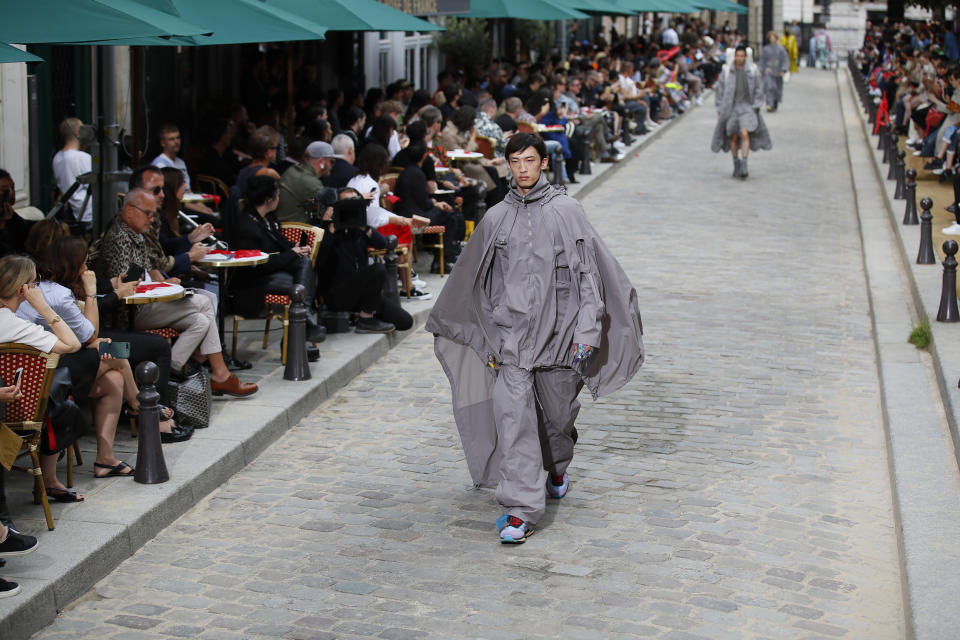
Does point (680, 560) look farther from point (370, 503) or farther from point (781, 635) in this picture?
point (370, 503)

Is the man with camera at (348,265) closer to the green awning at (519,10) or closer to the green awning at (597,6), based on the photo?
the green awning at (519,10)

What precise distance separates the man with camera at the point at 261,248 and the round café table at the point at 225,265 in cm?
11

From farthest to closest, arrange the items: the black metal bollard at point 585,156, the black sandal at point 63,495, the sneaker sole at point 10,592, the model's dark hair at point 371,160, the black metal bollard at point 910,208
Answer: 1. the black metal bollard at point 585,156
2. the black metal bollard at point 910,208
3. the model's dark hair at point 371,160
4. the black sandal at point 63,495
5. the sneaker sole at point 10,592

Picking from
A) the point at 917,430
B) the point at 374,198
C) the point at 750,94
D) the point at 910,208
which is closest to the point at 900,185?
the point at 910,208

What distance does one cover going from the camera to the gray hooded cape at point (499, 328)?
603 centimetres

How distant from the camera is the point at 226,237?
9.12 metres

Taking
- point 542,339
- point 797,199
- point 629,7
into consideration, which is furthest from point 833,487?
point 629,7

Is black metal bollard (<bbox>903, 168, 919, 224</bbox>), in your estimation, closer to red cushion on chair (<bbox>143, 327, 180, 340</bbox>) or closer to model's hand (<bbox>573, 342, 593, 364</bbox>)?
red cushion on chair (<bbox>143, 327, 180, 340</bbox>)

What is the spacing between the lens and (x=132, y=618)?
5184 millimetres

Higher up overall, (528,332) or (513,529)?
(528,332)

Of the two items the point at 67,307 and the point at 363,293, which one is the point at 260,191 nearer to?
the point at 363,293

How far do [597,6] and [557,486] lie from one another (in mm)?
18689

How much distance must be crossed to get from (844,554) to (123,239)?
4236 mm

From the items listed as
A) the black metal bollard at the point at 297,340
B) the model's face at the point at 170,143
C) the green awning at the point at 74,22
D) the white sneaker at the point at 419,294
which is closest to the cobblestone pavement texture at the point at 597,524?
the black metal bollard at the point at 297,340
